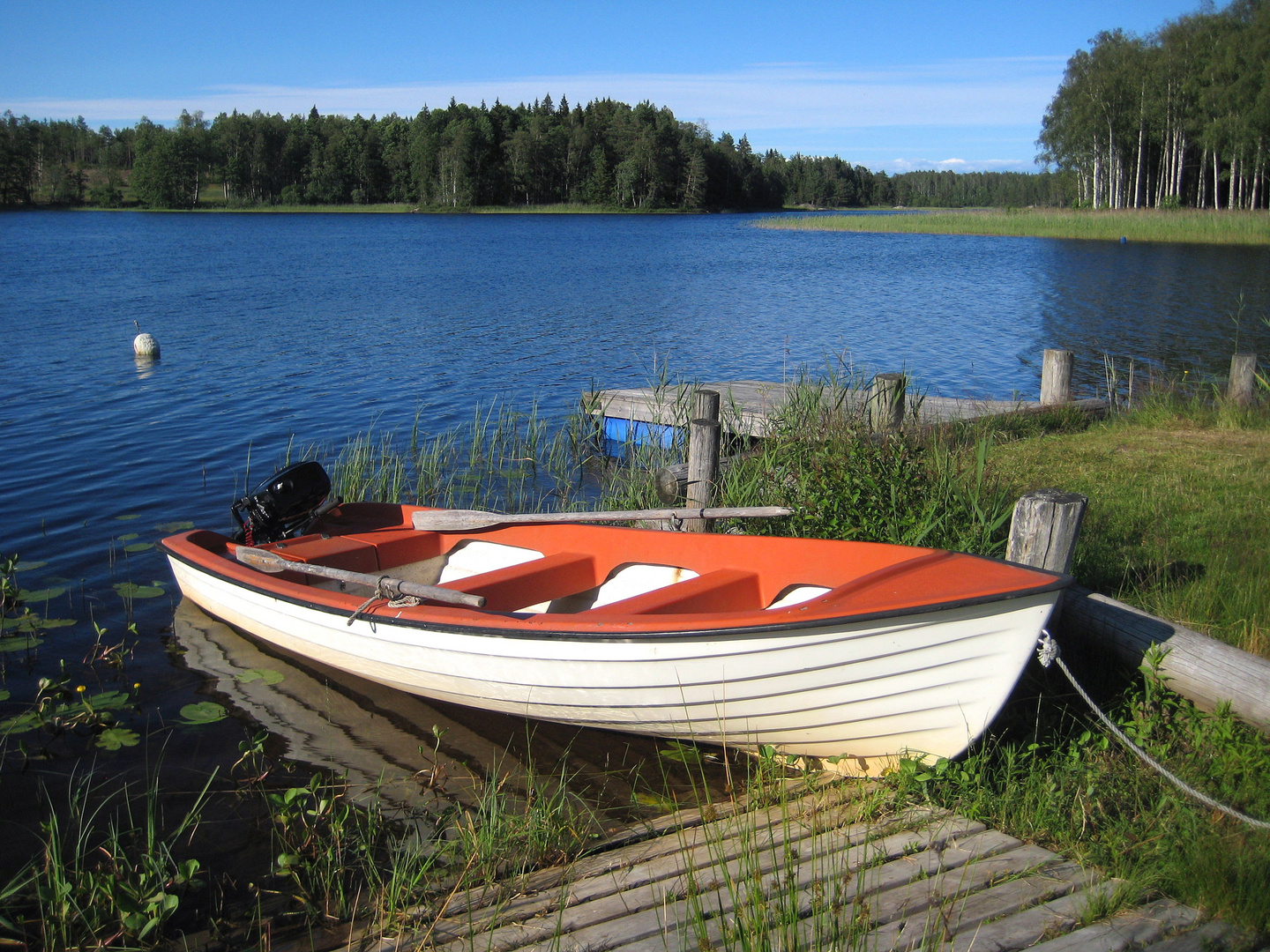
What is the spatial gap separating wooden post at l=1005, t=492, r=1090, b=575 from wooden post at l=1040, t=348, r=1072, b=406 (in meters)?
6.13

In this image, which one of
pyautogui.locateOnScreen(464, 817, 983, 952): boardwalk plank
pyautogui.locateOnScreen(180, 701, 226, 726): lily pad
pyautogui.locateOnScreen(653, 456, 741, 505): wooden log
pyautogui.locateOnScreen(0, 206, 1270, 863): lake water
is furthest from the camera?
pyautogui.locateOnScreen(0, 206, 1270, 863): lake water

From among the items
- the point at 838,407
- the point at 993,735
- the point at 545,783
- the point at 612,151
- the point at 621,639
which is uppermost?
the point at 612,151

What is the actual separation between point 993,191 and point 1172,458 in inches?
6563

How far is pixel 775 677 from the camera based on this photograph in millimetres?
3318

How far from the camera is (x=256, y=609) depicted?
5094 mm

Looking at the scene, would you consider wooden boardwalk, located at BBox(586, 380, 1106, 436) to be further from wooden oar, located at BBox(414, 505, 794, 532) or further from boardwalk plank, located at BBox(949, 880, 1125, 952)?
boardwalk plank, located at BBox(949, 880, 1125, 952)

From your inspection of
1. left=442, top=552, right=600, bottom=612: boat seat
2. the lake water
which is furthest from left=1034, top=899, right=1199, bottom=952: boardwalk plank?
the lake water

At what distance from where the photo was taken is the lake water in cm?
793

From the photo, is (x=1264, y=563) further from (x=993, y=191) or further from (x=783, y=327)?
(x=993, y=191)

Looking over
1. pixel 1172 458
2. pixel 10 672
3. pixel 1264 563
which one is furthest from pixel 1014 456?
pixel 10 672

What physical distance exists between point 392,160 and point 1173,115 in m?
70.8

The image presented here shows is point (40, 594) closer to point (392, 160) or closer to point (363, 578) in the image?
point (363, 578)

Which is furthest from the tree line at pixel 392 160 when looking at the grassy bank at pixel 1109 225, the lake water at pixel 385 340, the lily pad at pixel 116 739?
the lily pad at pixel 116 739

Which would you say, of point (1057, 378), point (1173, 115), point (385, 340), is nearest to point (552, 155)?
point (1173, 115)
